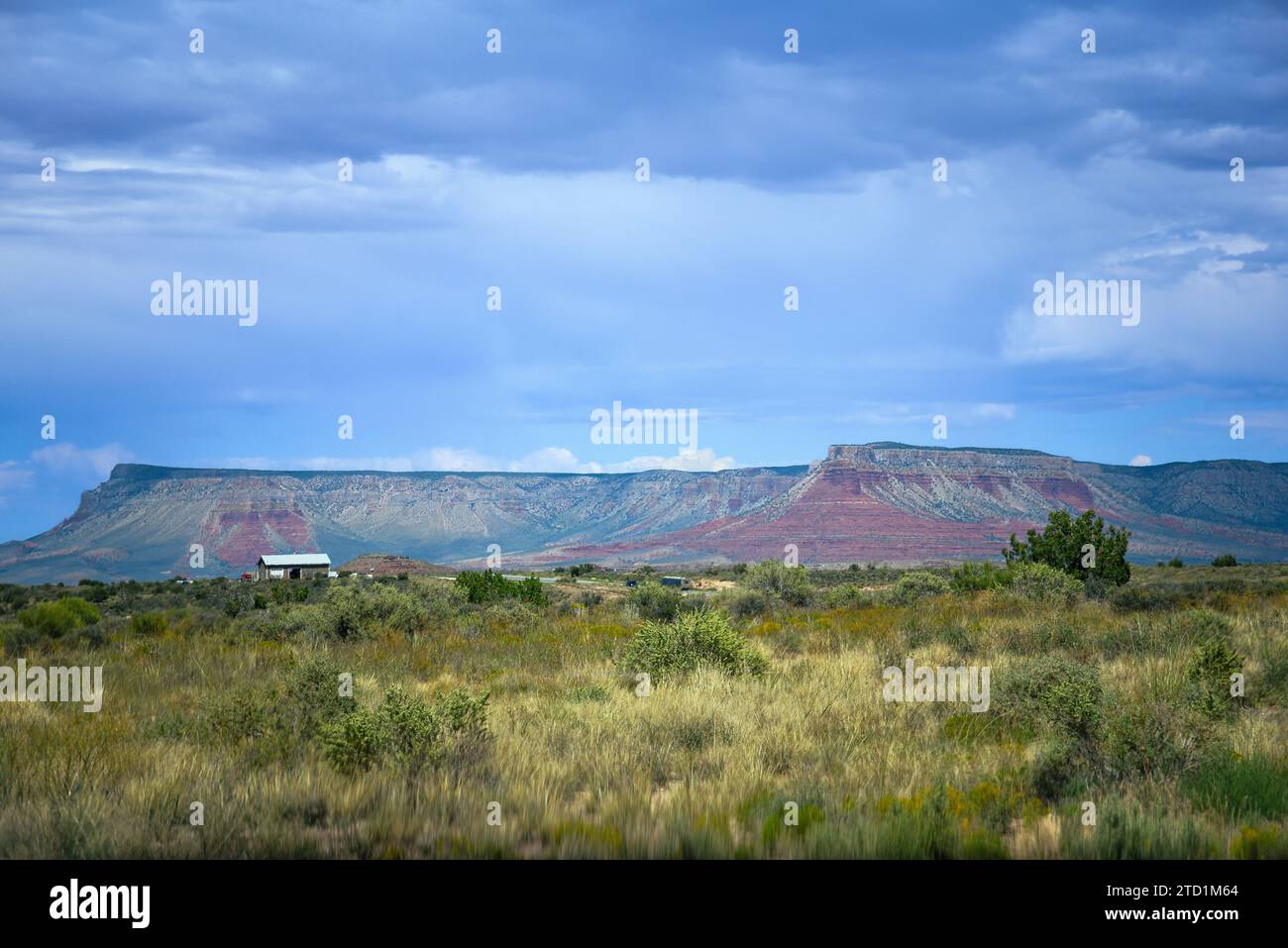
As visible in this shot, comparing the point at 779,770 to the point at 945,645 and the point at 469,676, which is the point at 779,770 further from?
the point at 945,645

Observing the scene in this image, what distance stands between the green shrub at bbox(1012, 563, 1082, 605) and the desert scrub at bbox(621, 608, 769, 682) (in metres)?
12.8

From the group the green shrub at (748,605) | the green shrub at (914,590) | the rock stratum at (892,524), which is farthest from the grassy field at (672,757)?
the rock stratum at (892,524)

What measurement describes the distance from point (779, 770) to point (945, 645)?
8.21 metres

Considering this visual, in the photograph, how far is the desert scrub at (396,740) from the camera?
729cm

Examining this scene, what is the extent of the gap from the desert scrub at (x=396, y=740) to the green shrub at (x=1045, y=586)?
748 inches

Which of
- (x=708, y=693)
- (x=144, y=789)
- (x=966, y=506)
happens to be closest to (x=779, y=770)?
(x=708, y=693)

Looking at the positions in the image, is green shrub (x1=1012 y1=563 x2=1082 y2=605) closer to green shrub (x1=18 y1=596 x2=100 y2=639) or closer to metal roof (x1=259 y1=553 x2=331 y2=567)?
green shrub (x1=18 y1=596 x2=100 y2=639)

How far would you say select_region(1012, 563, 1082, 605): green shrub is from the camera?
938 inches

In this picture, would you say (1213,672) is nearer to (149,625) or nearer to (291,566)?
(149,625)

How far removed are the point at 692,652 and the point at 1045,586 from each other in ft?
56.0

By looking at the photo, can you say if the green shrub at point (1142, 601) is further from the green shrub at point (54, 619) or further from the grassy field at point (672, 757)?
the green shrub at point (54, 619)
